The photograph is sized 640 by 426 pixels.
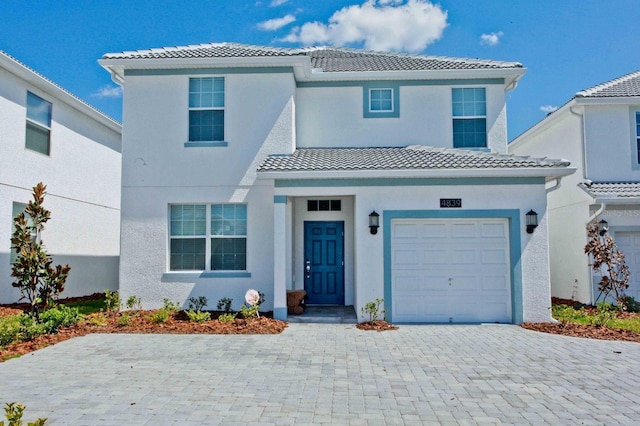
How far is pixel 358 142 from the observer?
45.3 ft

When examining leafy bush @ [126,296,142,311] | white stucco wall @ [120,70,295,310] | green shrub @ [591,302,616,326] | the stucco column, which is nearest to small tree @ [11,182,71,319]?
leafy bush @ [126,296,142,311]

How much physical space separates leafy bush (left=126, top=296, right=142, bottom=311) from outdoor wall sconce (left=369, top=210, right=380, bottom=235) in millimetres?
6136

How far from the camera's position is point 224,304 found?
464 inches

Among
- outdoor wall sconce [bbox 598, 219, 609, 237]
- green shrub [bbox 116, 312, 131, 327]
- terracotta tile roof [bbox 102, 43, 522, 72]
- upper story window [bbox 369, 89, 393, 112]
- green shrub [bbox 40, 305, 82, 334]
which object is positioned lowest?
green shrub [bbox 116, 312, 131, 327]

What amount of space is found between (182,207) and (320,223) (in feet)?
12.3

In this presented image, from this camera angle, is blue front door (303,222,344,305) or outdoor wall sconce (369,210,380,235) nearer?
outdoor wall sconce (369,210,380,235)

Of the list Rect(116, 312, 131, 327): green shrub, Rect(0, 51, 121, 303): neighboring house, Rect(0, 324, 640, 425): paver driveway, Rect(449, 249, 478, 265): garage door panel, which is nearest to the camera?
Rect(0, 324, 640, 425): paver driveway

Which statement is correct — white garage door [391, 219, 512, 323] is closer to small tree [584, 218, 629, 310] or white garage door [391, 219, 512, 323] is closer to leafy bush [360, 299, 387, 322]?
leafy bush [360, 299, 387, 322]

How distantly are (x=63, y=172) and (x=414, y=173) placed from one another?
11.3 metres

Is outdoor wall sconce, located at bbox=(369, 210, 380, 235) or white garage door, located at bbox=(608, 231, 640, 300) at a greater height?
outdoor wall sconce, located at bbox=(369, 210, 380, 235)

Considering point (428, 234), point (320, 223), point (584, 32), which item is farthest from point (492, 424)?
point (584, 32)

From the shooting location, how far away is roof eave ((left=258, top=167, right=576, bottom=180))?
35.5 feet

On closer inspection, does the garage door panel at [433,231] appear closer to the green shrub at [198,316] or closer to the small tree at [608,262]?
the small tree at [608,262]

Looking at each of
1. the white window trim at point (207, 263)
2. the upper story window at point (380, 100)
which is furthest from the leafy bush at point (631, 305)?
the white window trim at point (207, 263)
